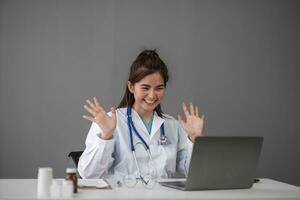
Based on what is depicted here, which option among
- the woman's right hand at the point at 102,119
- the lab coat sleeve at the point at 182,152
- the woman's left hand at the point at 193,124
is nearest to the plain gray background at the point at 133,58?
the lab coat sleeve at the point at 182,152

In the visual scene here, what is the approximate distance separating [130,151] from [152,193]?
751 millimetres

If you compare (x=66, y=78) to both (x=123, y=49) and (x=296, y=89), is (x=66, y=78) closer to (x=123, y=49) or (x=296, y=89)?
(x=123, y=49)

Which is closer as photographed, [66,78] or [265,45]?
[66,78]

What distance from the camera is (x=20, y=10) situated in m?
4.36

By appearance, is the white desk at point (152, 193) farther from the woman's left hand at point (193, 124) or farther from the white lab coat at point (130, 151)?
the woman's left hand at point (193, 124)

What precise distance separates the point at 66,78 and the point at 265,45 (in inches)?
76.9

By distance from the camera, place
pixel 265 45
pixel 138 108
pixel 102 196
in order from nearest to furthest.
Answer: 1. pixel 102 196
2. pixel 138 108
3. pixel 265 45

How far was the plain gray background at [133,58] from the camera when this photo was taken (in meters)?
4.36

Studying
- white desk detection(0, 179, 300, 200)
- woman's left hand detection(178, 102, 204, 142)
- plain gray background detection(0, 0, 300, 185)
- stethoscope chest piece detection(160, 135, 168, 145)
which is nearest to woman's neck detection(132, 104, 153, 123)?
stethoscope chest piece detection(160, 135, 168, 145)

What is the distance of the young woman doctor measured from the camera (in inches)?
102

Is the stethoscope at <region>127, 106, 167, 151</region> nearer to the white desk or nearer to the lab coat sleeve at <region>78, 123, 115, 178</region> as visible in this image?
the lab coat sleeve at <region>78, 123, 115, 178</region>

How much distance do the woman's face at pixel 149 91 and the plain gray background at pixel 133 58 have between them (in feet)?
5.56

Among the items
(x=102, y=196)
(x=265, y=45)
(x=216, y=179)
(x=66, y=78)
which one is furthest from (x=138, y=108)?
(x=265, y=45)

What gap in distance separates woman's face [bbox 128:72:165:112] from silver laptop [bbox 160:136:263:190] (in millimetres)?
689
